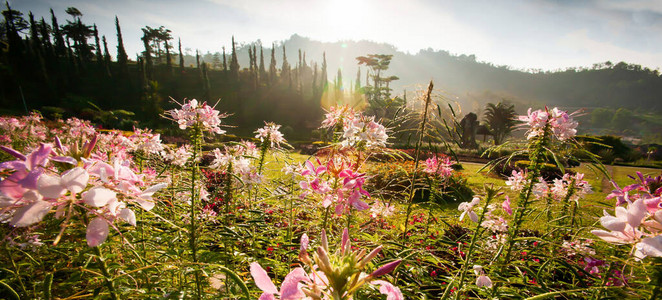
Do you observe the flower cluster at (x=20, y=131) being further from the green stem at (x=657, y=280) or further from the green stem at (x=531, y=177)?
the green stem at (x=657, y=280)

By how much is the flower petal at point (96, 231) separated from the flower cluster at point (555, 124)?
95.5 inches

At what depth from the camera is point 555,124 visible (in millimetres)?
1769

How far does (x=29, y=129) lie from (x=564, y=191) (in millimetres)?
9445

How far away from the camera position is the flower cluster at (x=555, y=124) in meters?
1.76

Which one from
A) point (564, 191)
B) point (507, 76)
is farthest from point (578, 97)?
point (564, 191)

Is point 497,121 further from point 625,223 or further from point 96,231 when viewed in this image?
point 96,231

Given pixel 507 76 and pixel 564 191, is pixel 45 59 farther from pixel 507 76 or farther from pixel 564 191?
pixel 507 76

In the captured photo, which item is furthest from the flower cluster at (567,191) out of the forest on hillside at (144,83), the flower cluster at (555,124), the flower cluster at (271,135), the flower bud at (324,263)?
the forest on hillside at (144,83)

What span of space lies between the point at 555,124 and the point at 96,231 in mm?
2508

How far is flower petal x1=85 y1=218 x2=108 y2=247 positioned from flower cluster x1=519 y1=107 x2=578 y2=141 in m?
2.42

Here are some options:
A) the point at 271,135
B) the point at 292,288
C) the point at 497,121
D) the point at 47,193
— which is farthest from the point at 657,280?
the point at 497,121

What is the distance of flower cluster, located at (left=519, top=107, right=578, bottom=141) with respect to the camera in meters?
1.76

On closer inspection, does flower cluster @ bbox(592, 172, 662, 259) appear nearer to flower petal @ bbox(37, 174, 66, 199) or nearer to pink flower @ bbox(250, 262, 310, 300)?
pink flower @ bbox(250, 262, 310, 300)

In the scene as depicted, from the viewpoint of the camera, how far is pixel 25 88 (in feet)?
Answer: 108
